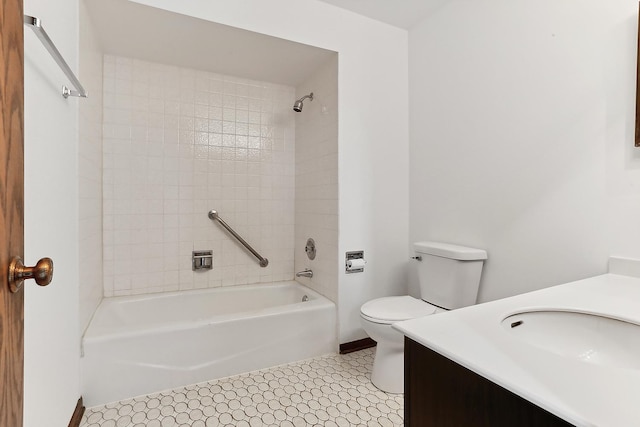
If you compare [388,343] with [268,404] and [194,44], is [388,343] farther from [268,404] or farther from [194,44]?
[194,44]

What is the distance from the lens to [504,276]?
171 centimetres

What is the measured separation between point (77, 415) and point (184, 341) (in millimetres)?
510

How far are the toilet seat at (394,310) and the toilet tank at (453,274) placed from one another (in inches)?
3.6

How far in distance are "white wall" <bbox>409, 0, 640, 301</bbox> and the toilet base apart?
2.13 ft

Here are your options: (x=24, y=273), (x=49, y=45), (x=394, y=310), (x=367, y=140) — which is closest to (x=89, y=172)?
(x=49, y=45)

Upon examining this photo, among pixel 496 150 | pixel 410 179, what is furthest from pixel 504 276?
pixel 410 179

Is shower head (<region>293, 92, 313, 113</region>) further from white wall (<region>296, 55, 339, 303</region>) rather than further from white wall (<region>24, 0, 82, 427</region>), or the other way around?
white wall (<region>24, 0, 82, 427</region>)

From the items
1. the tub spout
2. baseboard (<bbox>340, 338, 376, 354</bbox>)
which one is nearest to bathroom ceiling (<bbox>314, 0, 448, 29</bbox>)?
the tub spout

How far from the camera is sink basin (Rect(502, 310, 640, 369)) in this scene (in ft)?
2.75

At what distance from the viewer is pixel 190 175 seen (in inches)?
96.7

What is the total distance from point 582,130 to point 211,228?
236 cm

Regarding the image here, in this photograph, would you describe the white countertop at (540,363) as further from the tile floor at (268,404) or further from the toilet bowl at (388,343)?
the tile floor at (268,404)

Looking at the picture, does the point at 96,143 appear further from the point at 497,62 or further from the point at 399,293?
the point at 497,62

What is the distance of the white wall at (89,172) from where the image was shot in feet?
5.21
